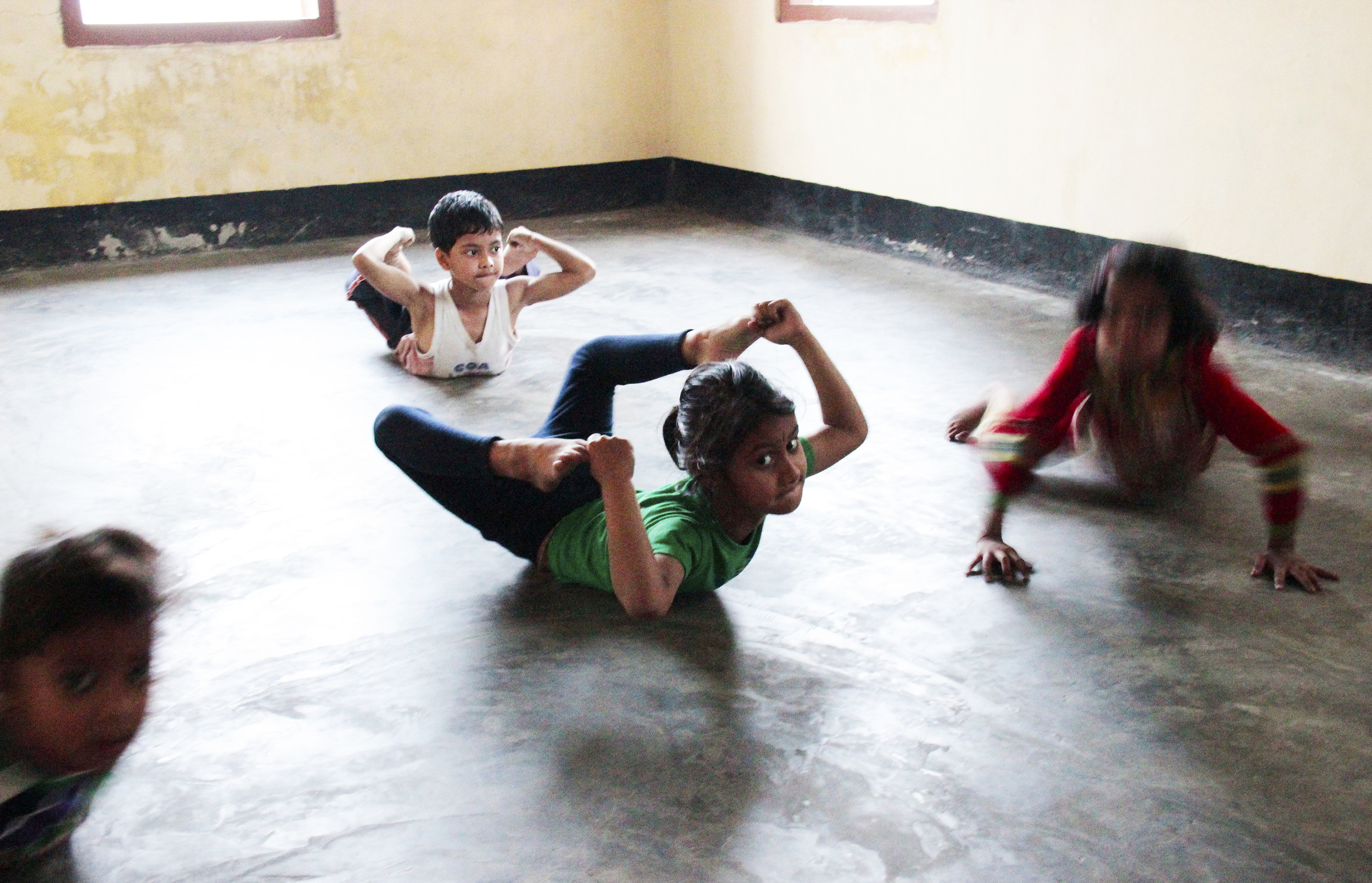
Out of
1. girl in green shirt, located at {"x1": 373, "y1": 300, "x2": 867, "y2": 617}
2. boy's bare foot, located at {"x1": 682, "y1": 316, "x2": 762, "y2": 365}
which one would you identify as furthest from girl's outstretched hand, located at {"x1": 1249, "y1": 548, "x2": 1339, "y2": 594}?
boy's bare foot, located at {"x1": 682, "y1": 316, "x2": 762, "y2": 365}

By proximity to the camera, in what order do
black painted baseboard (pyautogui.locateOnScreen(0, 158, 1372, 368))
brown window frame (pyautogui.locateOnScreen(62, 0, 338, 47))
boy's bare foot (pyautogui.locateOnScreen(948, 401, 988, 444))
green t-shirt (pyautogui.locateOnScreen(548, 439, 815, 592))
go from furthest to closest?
1. brown window frame (pyautogui.locateOnScreen(62, 0, 338, 47))
2. black painted baseboard (pyautogui.locateOnScreen(0, 158, 1372, 368))
3. boy's bare foot (pyautogui.locateOnScreen(948, 401, 988, 444))
4. green t-shirt (pyautogui.locateOnScreen(548, 439, 815, 592))

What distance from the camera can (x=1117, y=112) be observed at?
3.92 meters

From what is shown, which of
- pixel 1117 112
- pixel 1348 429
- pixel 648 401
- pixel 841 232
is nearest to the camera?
pixel 1348 429

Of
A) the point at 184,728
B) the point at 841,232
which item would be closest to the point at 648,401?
the point at 184,728

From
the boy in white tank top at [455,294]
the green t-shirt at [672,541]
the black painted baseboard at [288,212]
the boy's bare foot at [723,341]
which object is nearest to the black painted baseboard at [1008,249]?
the black painted baseboard at [288,212]

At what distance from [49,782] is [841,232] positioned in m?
4.52

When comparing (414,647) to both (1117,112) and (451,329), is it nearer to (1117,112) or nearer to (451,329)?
(451,329)

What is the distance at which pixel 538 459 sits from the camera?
182cm

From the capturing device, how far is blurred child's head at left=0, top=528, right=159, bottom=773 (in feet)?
3.95

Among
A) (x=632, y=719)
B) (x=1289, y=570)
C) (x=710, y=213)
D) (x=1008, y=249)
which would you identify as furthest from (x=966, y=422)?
(x=710, y=213)

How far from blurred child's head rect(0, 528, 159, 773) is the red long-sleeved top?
5.00 ft

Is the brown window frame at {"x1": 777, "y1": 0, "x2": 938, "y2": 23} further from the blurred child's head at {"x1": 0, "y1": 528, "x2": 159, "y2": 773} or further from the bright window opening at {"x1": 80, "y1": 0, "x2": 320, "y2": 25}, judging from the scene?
the blurred child's head at {"x1": 0, "y1": 528, "x2": 159, "y2": 773}

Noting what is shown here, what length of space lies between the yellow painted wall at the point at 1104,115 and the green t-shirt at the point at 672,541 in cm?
220

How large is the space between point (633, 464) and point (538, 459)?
0.53 feet
